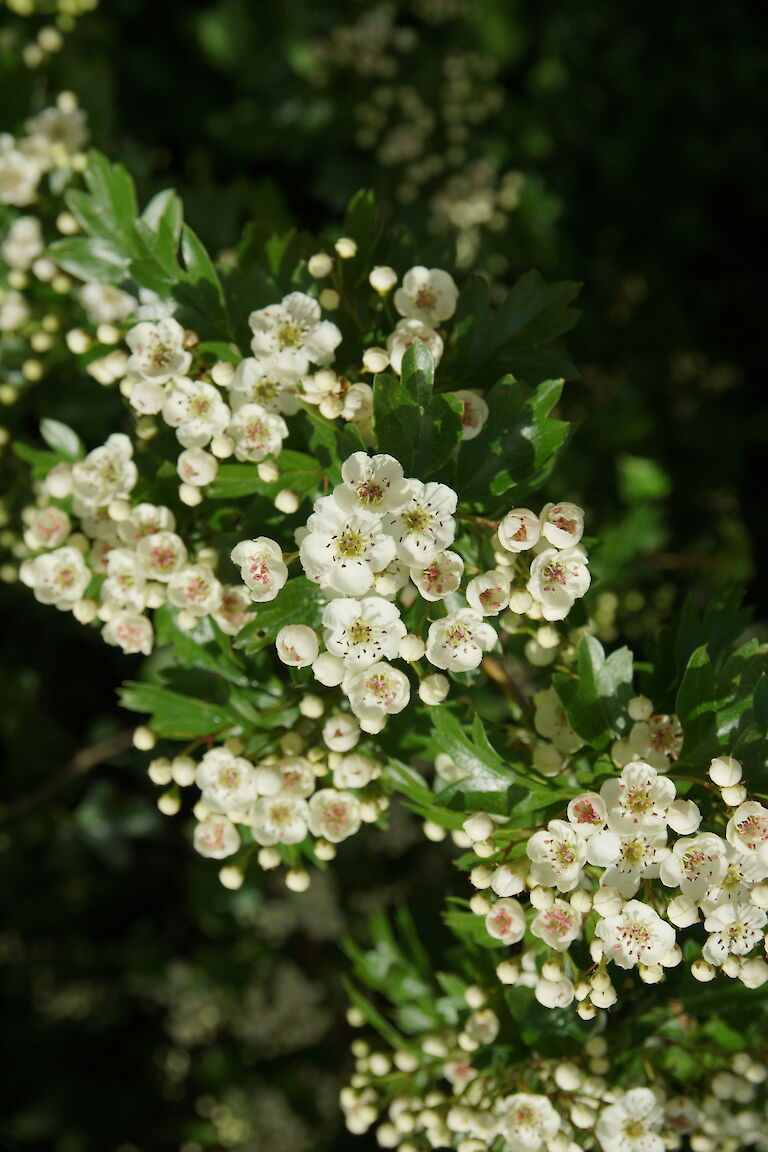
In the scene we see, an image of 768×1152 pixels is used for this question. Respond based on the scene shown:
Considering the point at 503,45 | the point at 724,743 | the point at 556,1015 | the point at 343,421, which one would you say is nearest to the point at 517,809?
the point at 724,743

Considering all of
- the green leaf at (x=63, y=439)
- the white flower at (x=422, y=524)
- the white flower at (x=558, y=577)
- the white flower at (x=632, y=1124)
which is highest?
the white flower at (x=422, y=524)

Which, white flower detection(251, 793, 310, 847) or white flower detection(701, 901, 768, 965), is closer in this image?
white flower detection(701, 901, 768, 965)

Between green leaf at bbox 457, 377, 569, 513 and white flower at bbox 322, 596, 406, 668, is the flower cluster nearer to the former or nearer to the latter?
white flower at bbox 322, 596, 406, 668

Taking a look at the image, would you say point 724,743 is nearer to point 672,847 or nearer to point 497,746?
point 672,847

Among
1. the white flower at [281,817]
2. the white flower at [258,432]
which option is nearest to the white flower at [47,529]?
the white flower at [258,432]

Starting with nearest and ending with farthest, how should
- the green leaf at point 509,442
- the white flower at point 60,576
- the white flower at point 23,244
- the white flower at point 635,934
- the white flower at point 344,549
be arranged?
the white flower at point 344,549, the white flower at point 635,934, the green leaf at point 509,442, the white flower at point 60,576, the white flower at point 23,244

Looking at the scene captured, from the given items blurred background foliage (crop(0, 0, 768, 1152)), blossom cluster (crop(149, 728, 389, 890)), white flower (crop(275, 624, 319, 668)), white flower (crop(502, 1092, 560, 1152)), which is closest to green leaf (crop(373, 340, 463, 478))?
white flower (crop(275, 624, 319, 668))

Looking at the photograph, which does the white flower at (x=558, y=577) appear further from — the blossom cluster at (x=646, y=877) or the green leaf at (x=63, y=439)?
the green leaf at (x=63, y=439)
